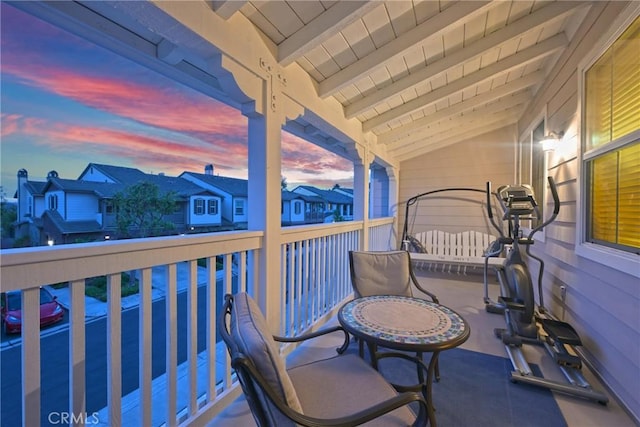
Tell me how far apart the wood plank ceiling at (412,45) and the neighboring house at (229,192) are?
927 millimetres

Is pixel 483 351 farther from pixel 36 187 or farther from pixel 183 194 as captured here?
pixel 36 187

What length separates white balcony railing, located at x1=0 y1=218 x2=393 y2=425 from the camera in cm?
100

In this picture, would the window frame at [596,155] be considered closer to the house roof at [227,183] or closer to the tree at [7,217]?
the house roof at [227,183]

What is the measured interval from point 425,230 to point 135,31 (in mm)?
5672

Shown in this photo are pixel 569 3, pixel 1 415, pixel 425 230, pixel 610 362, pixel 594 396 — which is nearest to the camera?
pixel 1 415

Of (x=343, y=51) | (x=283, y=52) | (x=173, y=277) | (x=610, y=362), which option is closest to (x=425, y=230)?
(x=610, y=362)

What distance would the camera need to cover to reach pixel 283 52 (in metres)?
2.04

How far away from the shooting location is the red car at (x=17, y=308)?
1.00 meters

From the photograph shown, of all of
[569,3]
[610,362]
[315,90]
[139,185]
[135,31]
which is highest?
[569,3]

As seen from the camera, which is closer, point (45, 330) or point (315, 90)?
point (45, 330)

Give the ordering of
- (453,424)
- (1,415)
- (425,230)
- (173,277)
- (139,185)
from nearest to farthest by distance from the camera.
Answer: (1,415) < (139,185) < (173,277) < (453,424) < (425,230)

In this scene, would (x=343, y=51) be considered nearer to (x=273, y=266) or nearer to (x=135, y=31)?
(x=135, y=31)

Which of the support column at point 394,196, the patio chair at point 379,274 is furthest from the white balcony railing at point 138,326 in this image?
the support column at point 394,196

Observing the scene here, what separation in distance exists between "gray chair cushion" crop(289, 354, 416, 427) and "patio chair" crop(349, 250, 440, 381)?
1.00m
